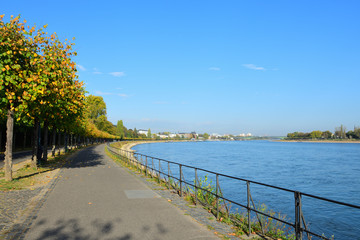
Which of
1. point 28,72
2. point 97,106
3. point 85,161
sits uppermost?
point 97,106

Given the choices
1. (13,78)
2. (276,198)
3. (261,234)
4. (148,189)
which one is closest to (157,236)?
(261,234)

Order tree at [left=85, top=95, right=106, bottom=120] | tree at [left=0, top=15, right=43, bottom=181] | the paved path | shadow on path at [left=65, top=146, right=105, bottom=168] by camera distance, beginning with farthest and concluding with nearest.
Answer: tree at [left=85, top=95, right=106, bottom=120] → shadow on path at [left=65, top=146, right=105, bottom=168] → tree at [left=0, top=15, right=43, bottom=181] → the paved path

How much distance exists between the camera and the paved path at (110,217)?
629 cm

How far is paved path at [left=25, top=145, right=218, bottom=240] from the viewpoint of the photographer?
629cm

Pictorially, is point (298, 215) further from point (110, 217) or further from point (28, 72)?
point (28, 72)

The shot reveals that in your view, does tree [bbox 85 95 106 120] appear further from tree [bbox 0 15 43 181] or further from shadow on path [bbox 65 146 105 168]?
tree [bbox 0 15 43 181]

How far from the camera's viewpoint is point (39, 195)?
10.6 meters

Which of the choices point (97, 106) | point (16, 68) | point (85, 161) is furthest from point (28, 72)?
point (97, 106)

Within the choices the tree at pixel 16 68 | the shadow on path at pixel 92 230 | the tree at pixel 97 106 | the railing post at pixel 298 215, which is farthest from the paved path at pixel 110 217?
the tree at pixel 97 106

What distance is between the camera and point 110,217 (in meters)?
7.71

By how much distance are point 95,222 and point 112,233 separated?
1.07 m

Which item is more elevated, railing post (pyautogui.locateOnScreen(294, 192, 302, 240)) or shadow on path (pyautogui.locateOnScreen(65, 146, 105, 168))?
railing post (pyautogui.locateOnScreen(294, 192, 302, 240))

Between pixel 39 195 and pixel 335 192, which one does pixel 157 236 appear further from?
pixel 335 192

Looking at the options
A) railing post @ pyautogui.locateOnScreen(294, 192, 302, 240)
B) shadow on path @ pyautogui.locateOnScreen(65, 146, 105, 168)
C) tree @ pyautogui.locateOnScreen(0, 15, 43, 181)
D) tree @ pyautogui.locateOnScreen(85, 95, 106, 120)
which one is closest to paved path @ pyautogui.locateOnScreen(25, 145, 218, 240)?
railing post @ pyautogui.locateOnScreen(294, 192, 302, 240)
